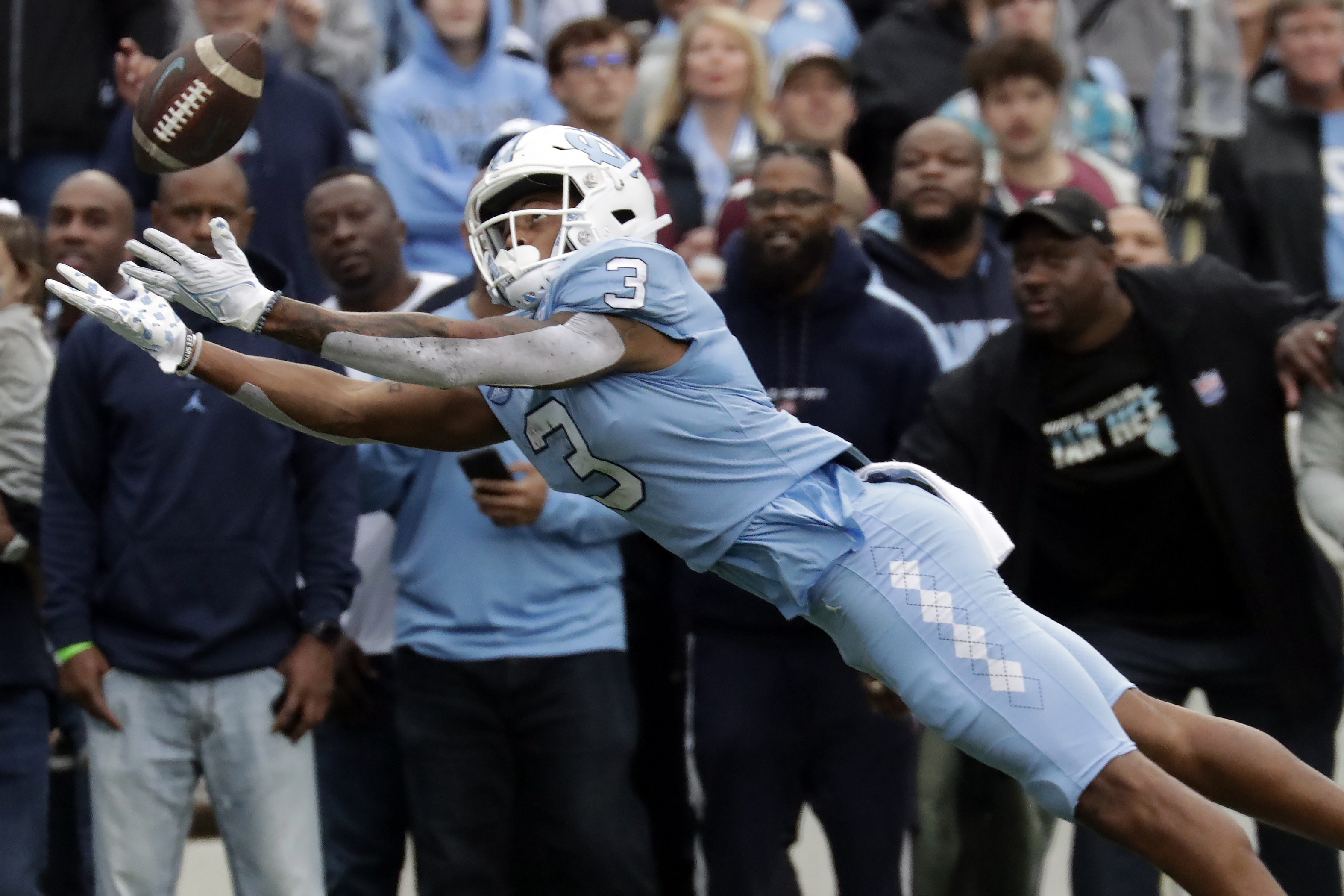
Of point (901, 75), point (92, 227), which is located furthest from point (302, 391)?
point (901, 75)

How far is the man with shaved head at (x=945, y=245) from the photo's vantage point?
613 centimetres

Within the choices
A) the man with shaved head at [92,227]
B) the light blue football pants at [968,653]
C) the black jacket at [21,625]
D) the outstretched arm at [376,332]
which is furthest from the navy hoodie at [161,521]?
the light blue football pants at [968,653]

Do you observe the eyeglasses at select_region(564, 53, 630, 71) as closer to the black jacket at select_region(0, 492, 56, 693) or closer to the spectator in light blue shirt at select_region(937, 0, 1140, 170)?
the spectator in light blue shirt at select_region(937, 0, 1140, 170)

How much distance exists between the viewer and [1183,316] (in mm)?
5297

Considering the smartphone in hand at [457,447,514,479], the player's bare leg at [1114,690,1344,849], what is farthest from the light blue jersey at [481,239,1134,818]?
the smartphone in hand at [457,447,514,479]

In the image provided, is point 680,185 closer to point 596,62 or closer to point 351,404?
point 596,62

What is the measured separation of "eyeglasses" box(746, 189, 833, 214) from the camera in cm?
570

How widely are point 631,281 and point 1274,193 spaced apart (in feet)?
13.3

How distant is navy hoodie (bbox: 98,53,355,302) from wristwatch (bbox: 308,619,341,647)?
1.66 m

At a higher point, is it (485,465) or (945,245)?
(945,245)

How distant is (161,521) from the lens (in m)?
5.06

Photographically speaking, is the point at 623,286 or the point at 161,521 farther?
the point at 161,521

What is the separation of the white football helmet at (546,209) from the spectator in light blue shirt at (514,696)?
120 centimetres

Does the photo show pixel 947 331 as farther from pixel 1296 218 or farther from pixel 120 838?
pixel 120 838
